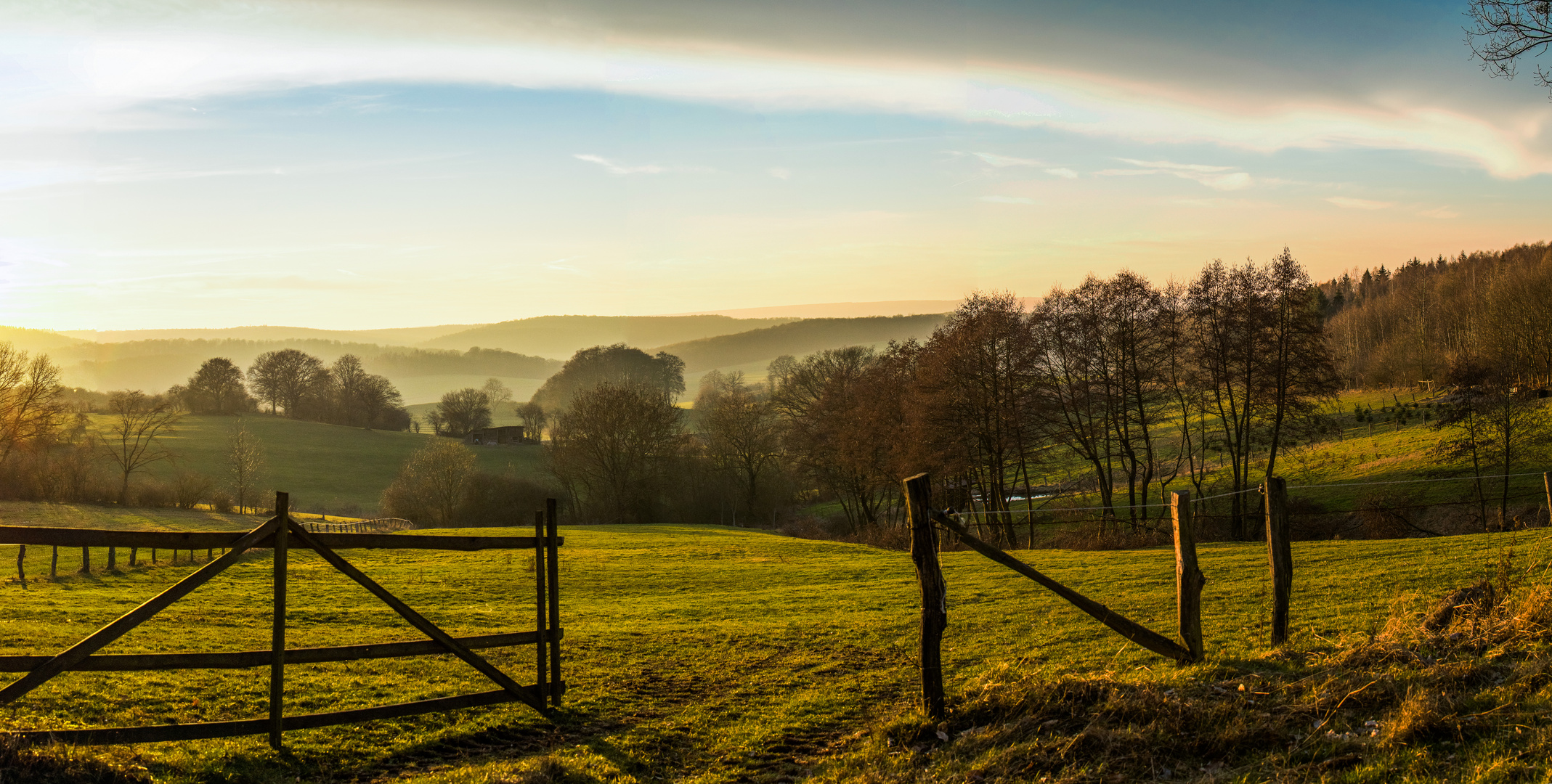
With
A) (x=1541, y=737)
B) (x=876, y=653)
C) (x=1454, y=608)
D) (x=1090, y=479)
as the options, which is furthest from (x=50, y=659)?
(x=1090, y=479)

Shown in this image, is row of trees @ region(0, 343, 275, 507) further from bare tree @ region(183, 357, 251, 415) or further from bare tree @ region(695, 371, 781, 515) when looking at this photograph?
bare tree @ region(695, 371, 781, 515)

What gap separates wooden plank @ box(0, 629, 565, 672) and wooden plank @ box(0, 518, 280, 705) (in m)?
0.08

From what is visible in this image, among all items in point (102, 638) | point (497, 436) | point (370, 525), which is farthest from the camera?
point (497, 436)

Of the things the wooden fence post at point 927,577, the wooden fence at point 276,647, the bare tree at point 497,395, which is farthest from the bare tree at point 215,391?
the wooden fence post at point 927,577

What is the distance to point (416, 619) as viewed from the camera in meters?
8.51

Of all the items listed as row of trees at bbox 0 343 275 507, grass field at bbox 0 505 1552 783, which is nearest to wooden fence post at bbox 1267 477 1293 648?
grass field at bbox 0 505 1552 783

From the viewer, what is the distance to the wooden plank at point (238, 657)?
692 centimetres

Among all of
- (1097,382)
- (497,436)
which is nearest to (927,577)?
(1097,382)

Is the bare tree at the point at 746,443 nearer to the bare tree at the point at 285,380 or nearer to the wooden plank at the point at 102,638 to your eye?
the bare tree at the point at 285,380

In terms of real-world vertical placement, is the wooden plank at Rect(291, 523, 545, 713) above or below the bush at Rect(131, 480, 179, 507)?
above

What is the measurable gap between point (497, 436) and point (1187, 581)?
4200 inches

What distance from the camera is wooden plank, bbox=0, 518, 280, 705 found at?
6.68 metres

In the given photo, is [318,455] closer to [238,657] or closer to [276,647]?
[276,647]

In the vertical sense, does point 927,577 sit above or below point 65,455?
below
